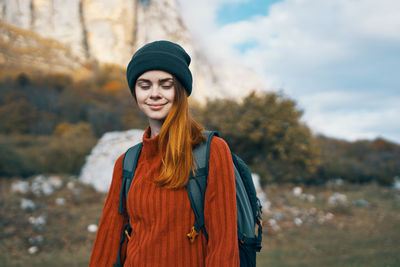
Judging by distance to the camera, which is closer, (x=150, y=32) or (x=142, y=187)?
(x=142, y=187)

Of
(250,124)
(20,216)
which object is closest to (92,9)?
(250,124)

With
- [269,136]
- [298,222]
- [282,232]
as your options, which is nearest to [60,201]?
[282,232]

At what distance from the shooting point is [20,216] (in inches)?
287

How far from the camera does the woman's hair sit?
58.2 inches

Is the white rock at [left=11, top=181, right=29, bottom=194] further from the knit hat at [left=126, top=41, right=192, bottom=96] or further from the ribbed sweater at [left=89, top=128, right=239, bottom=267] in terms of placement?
the knit hat at [left=126, top=41, right=192, bottom=96]

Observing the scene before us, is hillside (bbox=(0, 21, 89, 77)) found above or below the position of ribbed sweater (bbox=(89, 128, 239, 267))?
above

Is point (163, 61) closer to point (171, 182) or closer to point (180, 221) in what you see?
point (171, 182)

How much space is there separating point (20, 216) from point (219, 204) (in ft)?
24.2

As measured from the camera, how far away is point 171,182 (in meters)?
1.48

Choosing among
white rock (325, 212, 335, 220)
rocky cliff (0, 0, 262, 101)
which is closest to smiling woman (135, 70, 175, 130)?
white rock (325, 212, 335, 220)

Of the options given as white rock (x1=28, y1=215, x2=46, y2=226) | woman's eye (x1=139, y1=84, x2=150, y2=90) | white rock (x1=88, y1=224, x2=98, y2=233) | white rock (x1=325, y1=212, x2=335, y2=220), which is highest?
woman's eye (x1=139, y1=84, x2=150, y2=90)

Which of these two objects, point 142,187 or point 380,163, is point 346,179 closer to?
point 380,163

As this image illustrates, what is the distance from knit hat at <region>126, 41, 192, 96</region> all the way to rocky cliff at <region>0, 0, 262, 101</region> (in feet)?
171

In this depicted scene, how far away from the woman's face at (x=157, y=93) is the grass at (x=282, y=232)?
16.3 feet
